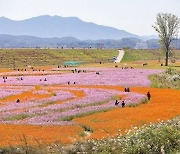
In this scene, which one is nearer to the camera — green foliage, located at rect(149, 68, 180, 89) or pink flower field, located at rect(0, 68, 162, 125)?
pink flower field, located at rect(0, 68, 162, 125)

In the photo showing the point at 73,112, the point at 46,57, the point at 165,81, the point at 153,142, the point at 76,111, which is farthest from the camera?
the point at 46,57

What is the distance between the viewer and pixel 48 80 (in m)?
83.0

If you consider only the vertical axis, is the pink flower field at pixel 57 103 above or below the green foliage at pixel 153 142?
below

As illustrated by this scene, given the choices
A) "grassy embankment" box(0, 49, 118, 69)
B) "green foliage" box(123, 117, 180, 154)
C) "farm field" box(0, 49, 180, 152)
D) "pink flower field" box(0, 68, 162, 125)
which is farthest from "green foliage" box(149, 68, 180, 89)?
"grassy embankment" box(0, 49, 118, 69)

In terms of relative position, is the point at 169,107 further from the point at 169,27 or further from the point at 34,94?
the point at 169,27

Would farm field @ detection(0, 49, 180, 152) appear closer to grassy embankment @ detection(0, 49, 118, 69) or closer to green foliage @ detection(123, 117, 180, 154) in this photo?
green foliage @ detection(123, 117, 180, 154)

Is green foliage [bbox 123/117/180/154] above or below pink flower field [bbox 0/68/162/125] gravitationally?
above

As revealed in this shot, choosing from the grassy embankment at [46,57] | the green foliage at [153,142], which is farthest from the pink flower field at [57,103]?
the grassy embankment at [46,57]

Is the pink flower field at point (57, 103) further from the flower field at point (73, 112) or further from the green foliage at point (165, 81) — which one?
the green foliage at point (165, 81)

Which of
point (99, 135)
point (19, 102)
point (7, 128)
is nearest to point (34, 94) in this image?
point (19, 102)

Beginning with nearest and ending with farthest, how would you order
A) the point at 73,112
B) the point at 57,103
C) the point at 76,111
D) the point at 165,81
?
1. the point at 73,112
2. the point at 76,111
3. the point at 57,103
4. the point at 165,81

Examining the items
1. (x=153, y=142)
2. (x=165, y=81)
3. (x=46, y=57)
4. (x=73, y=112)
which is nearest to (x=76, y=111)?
(x=73, y=112)

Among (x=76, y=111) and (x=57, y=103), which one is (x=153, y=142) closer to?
(x=76, y=111)

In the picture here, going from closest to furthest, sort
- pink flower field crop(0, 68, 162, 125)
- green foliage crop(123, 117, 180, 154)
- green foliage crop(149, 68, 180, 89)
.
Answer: green foliage crop(123, 117, 180, 154)
pink flower field crop(0, 68, 162, 125)
green foliage crop(149, 68, 180, 89)
